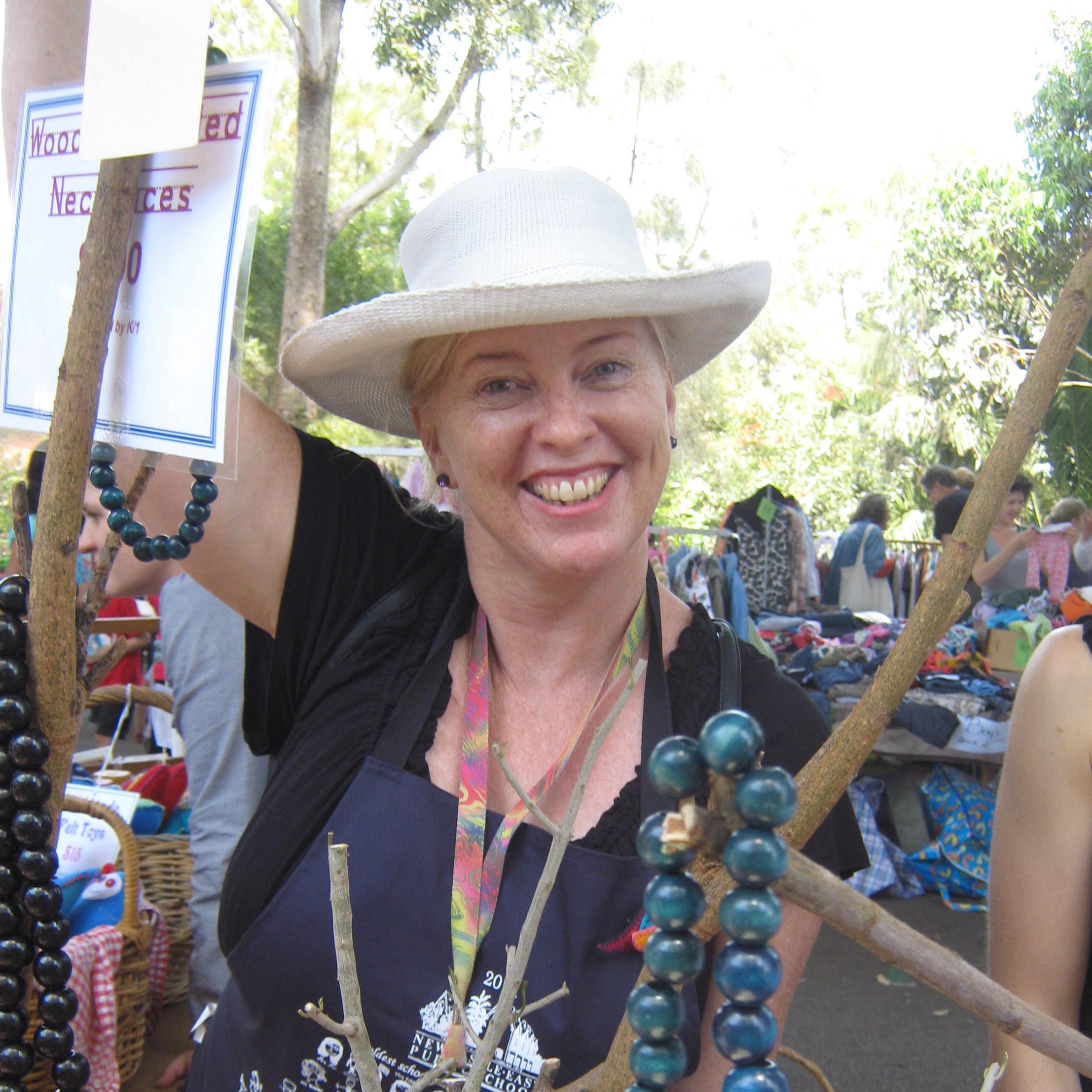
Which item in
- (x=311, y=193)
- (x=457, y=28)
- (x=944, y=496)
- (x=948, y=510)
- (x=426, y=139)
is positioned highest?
(x=457, y=28)

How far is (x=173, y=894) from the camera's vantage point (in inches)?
107

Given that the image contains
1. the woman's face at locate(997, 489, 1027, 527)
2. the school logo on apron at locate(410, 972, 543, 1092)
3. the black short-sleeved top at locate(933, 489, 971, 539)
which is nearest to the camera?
the school logo on apron at locate(410, 972, 543, 1092)

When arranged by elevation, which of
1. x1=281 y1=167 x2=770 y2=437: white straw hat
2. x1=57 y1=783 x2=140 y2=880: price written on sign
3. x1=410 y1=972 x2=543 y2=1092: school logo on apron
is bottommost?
x1=57 y1=783 x2=140 y2=880: price written on sign

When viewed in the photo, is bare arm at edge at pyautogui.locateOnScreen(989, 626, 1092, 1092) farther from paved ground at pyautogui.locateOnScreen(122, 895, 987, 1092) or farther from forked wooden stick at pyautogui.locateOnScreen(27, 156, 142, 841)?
paved ground at pyautogui.locateOnScreen(122, 895, 987, 1092)

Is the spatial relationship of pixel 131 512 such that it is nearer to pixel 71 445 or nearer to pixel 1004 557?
pixel 71 445

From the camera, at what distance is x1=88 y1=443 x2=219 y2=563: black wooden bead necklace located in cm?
88

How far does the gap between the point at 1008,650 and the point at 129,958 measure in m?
4.59

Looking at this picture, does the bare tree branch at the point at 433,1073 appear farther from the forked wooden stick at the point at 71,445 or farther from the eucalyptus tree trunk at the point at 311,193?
the eucalyptus tree trunk at the point at 311,193

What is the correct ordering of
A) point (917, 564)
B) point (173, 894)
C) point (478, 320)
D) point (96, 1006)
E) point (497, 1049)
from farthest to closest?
point (917, 564), point (173, 894), point (96, 1006), point (478, 320), point (497, 1049)

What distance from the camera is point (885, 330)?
2034 centimetres

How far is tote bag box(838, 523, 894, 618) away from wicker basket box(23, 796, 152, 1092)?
22.0 feet

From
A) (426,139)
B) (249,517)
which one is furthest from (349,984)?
(426,139)

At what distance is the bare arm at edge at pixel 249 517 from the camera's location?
4.20ft

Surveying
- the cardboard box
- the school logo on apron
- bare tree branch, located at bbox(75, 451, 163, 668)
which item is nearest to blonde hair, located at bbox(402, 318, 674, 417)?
bare tree branch, located at bbox(75, 451, 163, 668)
